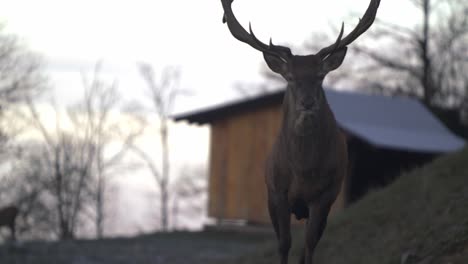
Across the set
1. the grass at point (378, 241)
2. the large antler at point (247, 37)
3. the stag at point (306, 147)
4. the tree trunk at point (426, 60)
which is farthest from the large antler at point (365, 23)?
the tree trunk at point (426, 60)

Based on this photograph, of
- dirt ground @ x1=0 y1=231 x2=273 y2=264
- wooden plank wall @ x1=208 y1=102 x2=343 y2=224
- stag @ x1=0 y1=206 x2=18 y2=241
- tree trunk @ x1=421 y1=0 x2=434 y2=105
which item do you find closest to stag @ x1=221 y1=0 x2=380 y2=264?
dirt ground @ x1=0 y1=231 x2=273 y2=264

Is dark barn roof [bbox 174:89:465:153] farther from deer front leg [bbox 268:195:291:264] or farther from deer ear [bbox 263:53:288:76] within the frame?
deer ear [bbox 263:53:288:76]

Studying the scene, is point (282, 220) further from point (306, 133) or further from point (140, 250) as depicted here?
point (140, 250)

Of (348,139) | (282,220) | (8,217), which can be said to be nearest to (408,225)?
(282,220)

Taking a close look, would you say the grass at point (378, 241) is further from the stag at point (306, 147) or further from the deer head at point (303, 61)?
the deer head at point (303, 61)

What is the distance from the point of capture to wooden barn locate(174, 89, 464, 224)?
23.7m

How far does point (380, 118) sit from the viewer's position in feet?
86.2

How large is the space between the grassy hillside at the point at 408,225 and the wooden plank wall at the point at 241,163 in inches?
369

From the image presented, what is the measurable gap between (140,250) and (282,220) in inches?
494

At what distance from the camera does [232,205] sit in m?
26.1

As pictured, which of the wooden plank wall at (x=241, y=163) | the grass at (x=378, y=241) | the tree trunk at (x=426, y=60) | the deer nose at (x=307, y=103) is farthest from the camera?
the tree trunk at (x=426, y=60)

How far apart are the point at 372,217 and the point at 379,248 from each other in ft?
6.90

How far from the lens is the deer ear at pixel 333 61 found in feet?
24.3

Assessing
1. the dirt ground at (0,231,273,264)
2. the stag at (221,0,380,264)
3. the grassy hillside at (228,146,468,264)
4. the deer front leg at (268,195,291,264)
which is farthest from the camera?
the dirt ground at (0,231,273,264)
